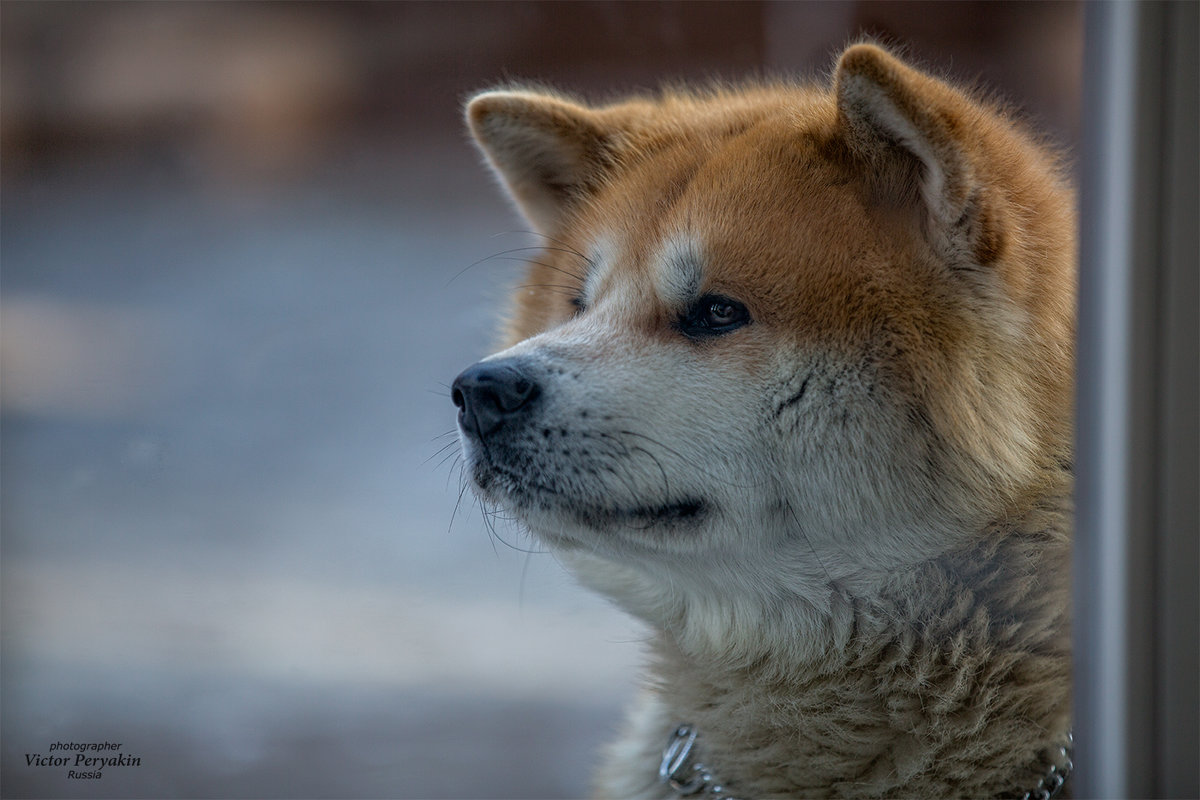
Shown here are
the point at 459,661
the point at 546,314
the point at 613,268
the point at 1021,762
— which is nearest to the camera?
the point at 1021,762

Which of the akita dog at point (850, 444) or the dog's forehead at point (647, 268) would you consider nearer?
the akita dog at point (850, 444)

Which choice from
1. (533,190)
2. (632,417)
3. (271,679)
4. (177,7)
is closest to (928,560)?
(632,417)

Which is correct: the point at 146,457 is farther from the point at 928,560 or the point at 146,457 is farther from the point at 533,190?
the point at 928,560

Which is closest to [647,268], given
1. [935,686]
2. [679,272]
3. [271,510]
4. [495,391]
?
[679,272]

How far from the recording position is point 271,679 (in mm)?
1593

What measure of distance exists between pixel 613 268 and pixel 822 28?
477mm

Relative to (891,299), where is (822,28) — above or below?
above

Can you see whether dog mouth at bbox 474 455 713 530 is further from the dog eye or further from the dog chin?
the dog eye

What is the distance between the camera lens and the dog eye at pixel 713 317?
1160 mm

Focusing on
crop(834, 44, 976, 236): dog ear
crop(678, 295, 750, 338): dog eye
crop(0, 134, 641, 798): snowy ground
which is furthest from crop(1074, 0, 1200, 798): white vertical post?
crop(0, 134, 641, 798): snowy ground

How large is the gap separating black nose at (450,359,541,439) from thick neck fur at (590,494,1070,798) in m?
Answer: 0.46

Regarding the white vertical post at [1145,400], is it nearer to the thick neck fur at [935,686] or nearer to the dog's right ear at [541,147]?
the thick neck fur at [935,686]

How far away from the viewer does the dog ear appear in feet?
3.25

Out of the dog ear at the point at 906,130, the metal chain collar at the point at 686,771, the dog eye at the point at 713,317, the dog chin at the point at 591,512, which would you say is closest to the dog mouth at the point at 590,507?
the dog chin at the point at 591,512
